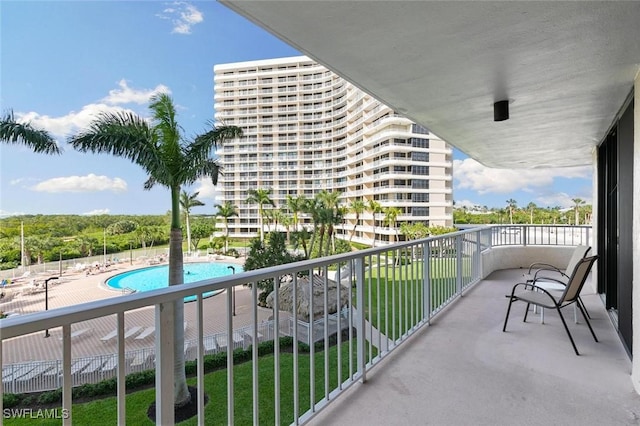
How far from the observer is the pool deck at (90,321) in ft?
36.8

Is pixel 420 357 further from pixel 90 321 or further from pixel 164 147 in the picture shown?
pixel 90 321

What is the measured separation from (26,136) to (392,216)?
35.3 meters

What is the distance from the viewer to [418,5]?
66.7 inches

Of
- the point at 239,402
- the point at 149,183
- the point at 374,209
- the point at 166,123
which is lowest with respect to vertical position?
the point at 239,402

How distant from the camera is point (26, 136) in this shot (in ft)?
30.2

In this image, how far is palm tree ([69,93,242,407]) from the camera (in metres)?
7.92

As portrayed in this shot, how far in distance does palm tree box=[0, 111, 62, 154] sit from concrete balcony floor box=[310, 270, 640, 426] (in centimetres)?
1096

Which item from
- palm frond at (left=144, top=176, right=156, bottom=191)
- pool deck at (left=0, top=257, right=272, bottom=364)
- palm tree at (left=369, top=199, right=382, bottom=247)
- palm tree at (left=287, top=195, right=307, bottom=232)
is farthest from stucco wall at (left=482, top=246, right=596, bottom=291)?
palm tree at (left=369, top=199, right=382, bottom=247)

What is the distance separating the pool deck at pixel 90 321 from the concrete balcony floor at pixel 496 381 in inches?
143

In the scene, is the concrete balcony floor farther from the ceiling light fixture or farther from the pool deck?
the pool deck

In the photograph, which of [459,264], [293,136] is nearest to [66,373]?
[459,264]

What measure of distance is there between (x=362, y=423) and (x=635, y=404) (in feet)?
5.79

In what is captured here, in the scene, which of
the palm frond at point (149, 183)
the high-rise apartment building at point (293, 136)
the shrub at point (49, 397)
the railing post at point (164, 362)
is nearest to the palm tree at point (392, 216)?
the high-rise apartment building at point (293, 136)

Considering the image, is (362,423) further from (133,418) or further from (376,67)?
(133,418)
